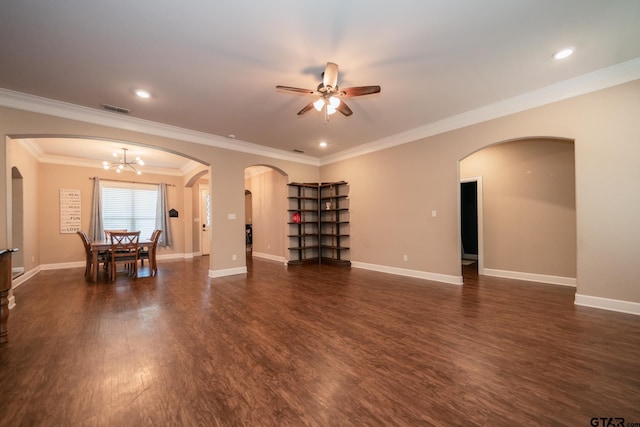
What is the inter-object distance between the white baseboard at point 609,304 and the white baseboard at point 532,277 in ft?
3.94

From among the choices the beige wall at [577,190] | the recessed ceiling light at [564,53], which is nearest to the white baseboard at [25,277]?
the beige wall at [577,190]

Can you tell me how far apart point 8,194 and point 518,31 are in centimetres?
631

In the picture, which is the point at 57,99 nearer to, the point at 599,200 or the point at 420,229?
the point at 420,229

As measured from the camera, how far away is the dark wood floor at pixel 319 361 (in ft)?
4.84

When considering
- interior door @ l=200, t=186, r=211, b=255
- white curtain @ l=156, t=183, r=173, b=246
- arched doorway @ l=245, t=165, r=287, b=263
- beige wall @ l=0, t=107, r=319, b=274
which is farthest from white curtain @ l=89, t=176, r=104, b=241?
arched doorway @ l=245, t=165, r=287, b=263

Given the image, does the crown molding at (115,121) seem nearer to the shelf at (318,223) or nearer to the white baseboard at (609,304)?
the shelf at (318,223)

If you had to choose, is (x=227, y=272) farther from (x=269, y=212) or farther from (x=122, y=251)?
(x=269, y=212)

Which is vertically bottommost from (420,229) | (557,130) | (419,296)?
(419,296)

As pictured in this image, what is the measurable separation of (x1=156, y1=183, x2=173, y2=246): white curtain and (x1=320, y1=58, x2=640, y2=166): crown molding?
7014 millimetres

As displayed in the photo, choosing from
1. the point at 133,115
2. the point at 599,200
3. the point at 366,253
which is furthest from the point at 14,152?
the point at 599,200

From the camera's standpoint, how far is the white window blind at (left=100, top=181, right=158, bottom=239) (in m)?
7.04

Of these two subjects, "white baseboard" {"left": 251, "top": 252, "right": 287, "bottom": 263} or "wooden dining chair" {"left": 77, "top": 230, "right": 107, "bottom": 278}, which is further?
"white baseboard" {"left": 251, "top": 252, "right": 287, "bottom": 263}

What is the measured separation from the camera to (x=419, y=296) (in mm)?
3709

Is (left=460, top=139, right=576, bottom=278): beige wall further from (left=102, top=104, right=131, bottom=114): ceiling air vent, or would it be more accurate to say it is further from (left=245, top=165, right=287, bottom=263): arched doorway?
(left=102, top=104, right=131, bottom=114): ceiling air vent
